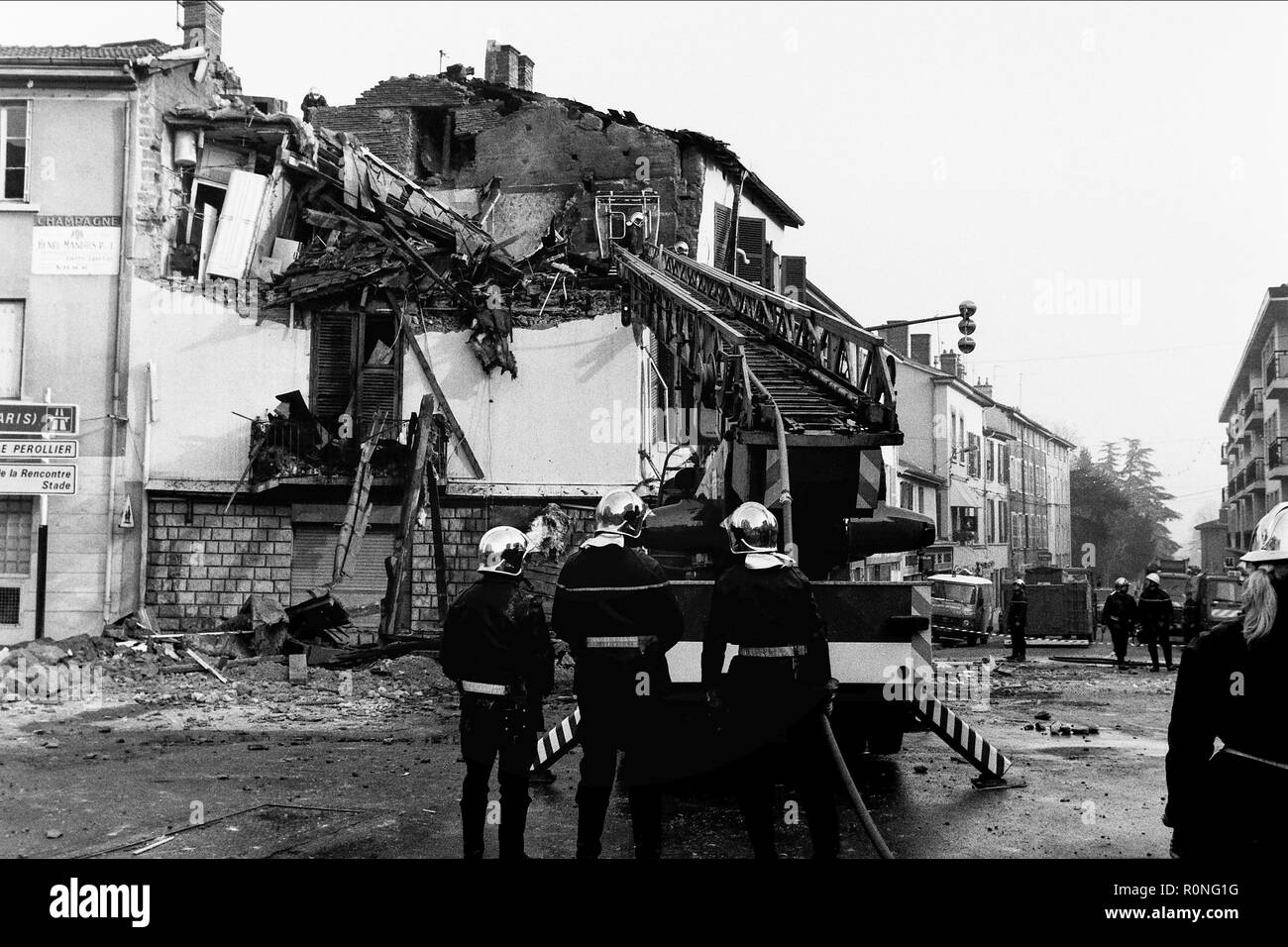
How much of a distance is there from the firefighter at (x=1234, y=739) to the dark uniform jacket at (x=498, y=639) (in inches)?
135

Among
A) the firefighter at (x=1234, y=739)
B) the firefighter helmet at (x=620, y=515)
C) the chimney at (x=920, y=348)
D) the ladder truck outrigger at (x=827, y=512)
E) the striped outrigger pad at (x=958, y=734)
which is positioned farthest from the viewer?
the chimney at (x=920, y=348)

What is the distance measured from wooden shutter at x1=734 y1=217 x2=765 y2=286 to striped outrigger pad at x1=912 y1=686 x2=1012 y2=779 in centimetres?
2010

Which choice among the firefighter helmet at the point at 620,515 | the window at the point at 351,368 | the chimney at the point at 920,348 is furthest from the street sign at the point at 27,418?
the chimney at the point at 920,348

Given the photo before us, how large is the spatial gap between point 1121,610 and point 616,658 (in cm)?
1621

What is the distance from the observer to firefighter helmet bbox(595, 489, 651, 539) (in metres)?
6.89

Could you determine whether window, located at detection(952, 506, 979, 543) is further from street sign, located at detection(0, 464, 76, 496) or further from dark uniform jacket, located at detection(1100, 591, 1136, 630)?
street sign, located at detection(0, 464, 76, 496)

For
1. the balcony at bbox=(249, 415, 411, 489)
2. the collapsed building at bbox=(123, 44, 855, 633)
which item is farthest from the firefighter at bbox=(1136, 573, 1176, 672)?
the balcony at bbox=(249, 415, 411, 489)

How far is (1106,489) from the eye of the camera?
70250 millimetres

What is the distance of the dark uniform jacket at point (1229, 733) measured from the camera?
3.71m

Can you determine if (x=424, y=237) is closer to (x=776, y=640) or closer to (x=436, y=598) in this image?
(x=436, y=598)

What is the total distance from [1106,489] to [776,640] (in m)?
69.6

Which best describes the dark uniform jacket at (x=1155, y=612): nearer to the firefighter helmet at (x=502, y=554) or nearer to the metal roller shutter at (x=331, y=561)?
the metal roller shutter at (x=331, y=561)

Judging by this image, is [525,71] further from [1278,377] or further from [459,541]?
[1278,377]
